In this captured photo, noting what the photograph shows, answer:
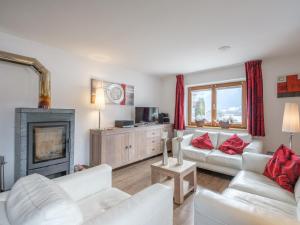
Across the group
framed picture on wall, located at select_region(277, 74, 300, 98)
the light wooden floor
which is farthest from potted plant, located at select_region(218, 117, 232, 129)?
the light wooden floor

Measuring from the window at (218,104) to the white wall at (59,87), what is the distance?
1780 mm

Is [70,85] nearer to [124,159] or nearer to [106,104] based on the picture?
[106,104]

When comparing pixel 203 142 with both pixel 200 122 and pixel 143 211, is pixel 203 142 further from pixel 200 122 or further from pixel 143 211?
pixel 143 211

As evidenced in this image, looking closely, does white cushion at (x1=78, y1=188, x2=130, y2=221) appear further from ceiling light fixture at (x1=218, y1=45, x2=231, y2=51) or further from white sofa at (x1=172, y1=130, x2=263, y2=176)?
ceiling light fixture at (x1=218, y1=45, x2=231, y2=51)

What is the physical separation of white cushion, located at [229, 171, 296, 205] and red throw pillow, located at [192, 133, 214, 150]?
1.35 meters

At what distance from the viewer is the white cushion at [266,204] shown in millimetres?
1332

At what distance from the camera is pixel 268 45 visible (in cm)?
263

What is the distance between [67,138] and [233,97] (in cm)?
369

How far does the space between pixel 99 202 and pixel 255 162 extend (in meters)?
2.00

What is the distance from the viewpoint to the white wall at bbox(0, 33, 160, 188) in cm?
230

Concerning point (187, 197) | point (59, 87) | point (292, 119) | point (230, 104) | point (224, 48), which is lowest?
point (187, 197)

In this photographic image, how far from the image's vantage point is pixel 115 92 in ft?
12.3

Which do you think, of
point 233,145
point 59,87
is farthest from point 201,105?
point 59,87

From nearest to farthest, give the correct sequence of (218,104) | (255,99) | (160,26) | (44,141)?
(160,26) → (44,141) → (255,99) → (218,104)
